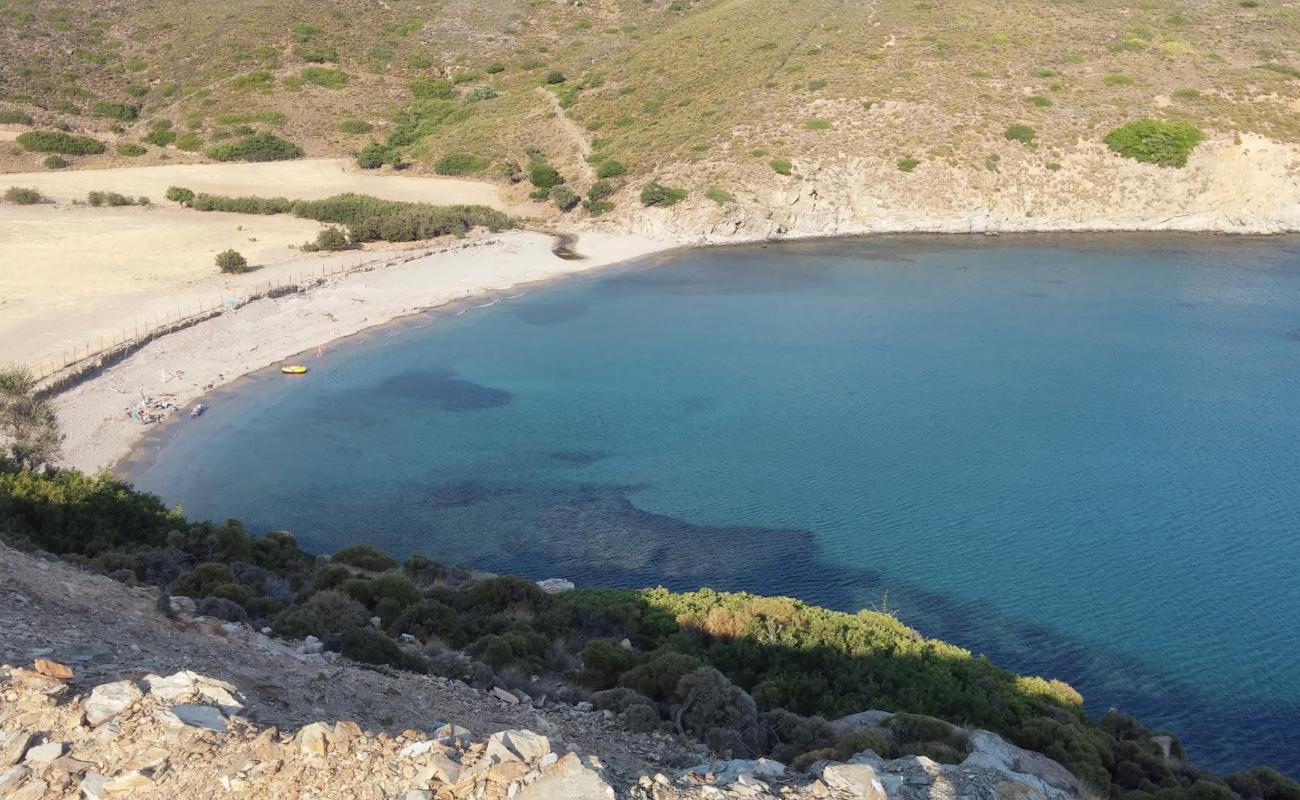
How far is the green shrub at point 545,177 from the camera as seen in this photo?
272ft

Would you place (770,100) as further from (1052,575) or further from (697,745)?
(697,745)

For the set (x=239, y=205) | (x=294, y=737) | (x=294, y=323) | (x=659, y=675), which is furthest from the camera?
(x=239, y=205)

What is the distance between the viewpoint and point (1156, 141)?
80688 millimetres

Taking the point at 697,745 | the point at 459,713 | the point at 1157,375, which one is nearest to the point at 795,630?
the point at 697,745

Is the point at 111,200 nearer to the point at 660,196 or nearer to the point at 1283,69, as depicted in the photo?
the point at 660,196

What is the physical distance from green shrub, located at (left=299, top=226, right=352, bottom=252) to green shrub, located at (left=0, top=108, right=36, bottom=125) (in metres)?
48.3

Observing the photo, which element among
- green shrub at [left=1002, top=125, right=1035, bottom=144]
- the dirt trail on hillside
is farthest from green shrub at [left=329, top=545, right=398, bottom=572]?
green shrub at [left=1002, top=125, right=1035, bottom=144]

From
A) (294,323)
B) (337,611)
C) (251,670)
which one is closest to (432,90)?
(294,323)

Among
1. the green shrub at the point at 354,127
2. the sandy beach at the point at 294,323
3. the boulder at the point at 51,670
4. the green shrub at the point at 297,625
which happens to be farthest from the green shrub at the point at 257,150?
the boulder at the point at 51,670

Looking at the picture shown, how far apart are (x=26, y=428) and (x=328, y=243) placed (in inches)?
1447

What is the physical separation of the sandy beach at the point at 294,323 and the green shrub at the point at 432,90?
4222 centimetres

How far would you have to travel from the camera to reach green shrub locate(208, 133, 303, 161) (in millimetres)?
94812

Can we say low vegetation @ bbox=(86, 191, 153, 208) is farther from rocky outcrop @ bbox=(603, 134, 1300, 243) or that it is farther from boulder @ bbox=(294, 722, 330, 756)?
boulder @ bbox=(294, 722, 330, 756)

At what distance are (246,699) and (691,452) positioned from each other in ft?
92.6
